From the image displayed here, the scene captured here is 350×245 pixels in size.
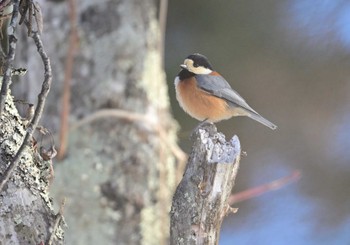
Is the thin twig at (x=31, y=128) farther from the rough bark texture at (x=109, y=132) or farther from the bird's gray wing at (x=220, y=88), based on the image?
the rough bark texture at (x=109, y=132)

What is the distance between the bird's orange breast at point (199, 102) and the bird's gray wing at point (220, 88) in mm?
11

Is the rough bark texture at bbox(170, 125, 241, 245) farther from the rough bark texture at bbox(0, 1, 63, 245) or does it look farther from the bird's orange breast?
the bird's orange breast

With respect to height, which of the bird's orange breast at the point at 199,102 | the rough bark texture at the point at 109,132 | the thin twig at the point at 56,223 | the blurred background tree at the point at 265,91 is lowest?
the thin twig at the point at 56,223

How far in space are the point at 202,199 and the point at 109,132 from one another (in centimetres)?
137

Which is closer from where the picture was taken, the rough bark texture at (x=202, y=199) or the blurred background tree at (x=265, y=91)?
the rough bark texture at (x=202, y=199)

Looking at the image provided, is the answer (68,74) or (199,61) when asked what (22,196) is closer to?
(199,61)

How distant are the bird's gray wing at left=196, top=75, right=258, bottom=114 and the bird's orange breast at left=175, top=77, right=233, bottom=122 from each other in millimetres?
11

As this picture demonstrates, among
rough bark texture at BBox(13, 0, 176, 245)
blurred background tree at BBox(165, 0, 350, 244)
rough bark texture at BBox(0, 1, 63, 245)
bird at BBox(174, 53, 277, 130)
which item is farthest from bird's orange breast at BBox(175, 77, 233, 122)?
rough bark texture at BBox(0, 1, 63, 245)

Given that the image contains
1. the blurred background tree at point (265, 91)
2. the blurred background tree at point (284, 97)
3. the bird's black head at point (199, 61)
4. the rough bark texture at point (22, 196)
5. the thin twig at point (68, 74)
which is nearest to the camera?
the rough bark texture at point (22, 196)

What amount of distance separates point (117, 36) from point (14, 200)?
4.69 ft

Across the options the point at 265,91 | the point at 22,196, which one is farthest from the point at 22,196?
the point at 265,91

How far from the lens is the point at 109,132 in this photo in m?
2.34

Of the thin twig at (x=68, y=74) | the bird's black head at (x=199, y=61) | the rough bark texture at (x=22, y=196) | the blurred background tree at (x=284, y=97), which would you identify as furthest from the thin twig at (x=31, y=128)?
the blurred background tree at (x=284, y=97)

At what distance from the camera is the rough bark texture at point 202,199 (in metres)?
0.98
